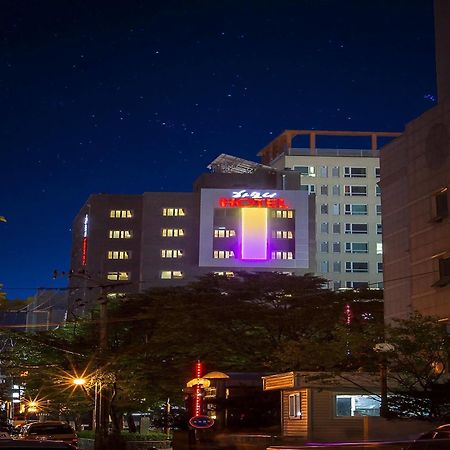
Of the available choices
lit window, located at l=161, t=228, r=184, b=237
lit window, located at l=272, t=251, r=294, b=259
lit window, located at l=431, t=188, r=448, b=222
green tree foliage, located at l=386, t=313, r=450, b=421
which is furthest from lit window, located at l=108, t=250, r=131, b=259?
green tree foliage, located at l=386, t=313, r=450, b=421

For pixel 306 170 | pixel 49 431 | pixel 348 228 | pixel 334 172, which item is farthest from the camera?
pixel 334 172

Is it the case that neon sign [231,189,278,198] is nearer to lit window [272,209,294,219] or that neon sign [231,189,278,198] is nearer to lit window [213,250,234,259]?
lit window [272,209,294,219]

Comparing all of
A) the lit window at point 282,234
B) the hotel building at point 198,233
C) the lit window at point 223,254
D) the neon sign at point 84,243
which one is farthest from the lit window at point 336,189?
the neon sign at point 84,243

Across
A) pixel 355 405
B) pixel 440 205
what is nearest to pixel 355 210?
pixel 440 205

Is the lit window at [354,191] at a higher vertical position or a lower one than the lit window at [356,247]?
higher

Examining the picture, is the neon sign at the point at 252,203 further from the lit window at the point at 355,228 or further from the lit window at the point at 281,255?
the lit window at the point at 355,228

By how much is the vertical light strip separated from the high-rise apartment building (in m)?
20.4

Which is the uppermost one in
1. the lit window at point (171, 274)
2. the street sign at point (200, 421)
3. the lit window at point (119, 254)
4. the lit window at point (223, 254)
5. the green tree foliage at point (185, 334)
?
the lit window at point (119, 254)

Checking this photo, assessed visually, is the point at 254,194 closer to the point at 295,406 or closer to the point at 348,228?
the point at 348,228

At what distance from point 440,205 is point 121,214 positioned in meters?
97.7

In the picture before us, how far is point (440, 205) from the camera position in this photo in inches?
1535

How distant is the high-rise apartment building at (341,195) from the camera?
147000 millimetres

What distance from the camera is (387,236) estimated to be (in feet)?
144

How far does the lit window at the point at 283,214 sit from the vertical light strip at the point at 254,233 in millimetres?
2264
